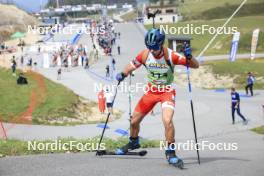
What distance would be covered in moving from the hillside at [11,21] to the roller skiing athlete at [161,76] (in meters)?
134

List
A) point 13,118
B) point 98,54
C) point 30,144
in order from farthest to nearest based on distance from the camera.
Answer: point 98,54, point 13,118, point 30,144

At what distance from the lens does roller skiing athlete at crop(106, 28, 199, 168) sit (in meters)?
9.46

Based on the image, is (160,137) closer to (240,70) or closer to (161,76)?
(161,76)

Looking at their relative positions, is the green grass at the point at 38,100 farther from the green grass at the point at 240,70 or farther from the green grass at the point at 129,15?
the green grass at the point at 129,15

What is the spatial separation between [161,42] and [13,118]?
62.6 feet

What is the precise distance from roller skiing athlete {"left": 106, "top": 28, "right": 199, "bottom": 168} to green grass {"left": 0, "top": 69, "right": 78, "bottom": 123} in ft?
59.1

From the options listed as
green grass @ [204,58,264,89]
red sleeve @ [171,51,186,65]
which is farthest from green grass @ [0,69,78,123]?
red sleeve @ [171,51,186,65]

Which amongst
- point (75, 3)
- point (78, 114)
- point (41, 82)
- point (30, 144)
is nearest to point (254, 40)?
point (41, 82)

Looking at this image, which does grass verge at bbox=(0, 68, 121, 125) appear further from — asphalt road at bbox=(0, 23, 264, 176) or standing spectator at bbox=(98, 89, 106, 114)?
asphalt road at bbox=(0, 23, 264, 176)

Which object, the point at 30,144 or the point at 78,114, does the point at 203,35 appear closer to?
the point at 78,114

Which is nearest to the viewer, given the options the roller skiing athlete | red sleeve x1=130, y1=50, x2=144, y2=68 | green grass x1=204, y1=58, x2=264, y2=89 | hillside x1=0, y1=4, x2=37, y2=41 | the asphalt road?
the asphalt road

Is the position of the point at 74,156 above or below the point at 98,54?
below

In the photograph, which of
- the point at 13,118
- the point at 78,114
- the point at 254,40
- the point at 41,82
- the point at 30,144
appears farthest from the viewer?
the point at 254,40

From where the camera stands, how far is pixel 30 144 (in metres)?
11.2
